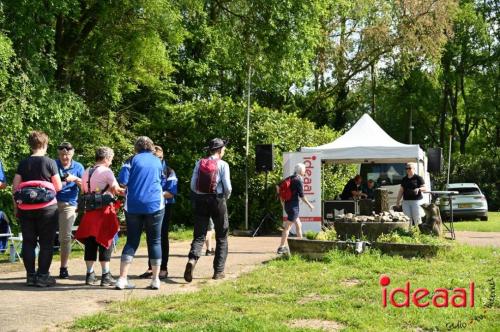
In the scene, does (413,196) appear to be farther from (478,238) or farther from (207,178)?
(207,178)

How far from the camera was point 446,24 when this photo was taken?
102 ft

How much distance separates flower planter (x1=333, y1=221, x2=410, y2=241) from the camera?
10891 millimetres

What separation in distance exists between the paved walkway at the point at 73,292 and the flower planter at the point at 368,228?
1.47 meters

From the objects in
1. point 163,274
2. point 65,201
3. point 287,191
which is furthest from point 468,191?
point 65,201

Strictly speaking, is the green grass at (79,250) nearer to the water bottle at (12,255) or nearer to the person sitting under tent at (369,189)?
the water bottle at (12,255)

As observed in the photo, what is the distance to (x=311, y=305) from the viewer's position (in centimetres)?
656

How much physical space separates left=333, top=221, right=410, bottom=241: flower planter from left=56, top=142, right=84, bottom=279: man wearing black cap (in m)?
4.58

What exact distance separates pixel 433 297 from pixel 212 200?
3.14m

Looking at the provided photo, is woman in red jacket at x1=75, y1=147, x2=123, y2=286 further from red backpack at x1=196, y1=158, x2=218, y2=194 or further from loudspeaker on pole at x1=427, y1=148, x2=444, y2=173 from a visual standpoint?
loudspeaker on pole at x1=427, y1=148, x2=444, y2=173

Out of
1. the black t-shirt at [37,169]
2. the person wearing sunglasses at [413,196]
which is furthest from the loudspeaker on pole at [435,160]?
the black t-shirt at [37,169]

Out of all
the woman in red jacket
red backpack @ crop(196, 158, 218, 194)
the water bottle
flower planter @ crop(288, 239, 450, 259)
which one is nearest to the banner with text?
flower planter @ crop(288, 239, 450, 259)

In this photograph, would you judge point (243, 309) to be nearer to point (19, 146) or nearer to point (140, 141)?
point (140, 141)

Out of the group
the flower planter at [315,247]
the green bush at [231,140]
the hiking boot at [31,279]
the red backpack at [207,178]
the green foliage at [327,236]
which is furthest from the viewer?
the green bush at [231,140]

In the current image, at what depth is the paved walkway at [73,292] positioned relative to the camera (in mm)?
6191
